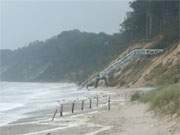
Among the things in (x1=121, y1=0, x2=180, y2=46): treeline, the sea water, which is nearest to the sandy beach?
the sea water

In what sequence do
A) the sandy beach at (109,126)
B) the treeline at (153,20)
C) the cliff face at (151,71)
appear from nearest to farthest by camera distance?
the sandy beach at (109,126) < the cliff face at (151,71) < the treeline at (153,20)

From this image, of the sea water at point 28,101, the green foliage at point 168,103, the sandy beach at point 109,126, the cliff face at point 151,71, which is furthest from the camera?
the cliff face at point 151,71

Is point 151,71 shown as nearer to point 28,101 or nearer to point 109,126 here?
point 28,101

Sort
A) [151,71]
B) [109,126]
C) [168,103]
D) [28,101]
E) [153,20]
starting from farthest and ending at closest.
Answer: [153,20] → [151,71] → [28,101] → [109,126] → [168,103]

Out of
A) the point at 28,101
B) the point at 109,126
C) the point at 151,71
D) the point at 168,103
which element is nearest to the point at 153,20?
the point at 151,71

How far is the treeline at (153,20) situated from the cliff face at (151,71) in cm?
547

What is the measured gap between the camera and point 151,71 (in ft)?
183

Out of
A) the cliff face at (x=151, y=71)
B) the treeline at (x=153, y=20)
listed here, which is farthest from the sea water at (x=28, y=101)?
the treeline at (x=153, y=20)

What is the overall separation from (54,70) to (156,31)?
11556cm

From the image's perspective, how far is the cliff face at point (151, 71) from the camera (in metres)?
50.6

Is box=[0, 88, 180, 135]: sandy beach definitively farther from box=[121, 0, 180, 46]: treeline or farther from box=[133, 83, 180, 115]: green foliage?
box=[121, 0, 180, 46]: treeline

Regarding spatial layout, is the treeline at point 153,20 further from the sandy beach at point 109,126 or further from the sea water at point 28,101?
the sandy beach at point 109,126

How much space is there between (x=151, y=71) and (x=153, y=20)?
26024 millimetres

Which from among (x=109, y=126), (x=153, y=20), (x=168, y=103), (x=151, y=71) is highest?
(x=153, y=20)
